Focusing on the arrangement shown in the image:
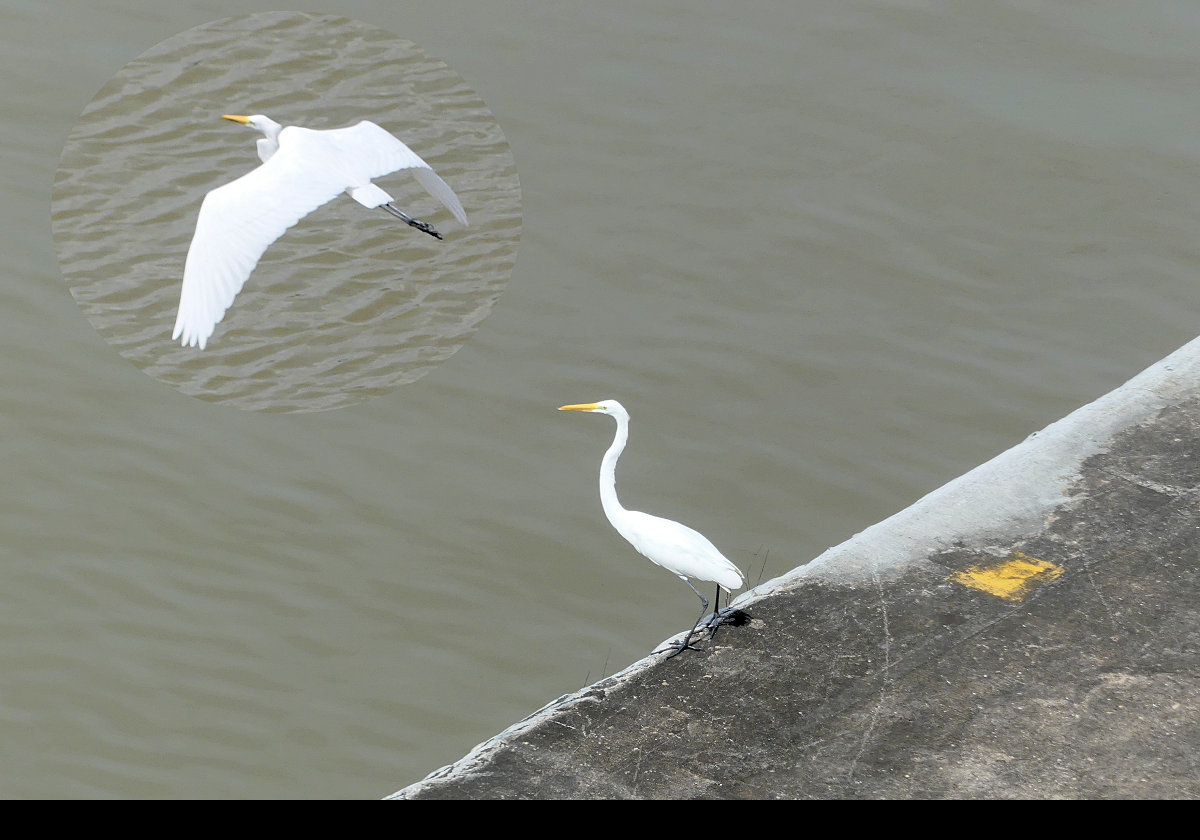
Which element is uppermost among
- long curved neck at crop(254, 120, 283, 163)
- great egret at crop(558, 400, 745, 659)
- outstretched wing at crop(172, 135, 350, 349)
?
long curved neck at crop(254, 120, 283, 163)

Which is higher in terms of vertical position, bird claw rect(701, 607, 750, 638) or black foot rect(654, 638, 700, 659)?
bird claw rect(701, 607, 750, 638)

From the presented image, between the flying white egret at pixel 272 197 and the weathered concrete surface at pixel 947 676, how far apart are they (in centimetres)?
125

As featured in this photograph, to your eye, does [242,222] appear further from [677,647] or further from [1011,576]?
[1011,576]

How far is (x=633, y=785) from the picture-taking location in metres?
2.86

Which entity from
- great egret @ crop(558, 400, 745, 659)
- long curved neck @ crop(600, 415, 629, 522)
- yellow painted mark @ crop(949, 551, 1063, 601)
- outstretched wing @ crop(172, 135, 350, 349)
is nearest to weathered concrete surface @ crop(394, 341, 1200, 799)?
yellow painted mark @ crop(949, 551, 1063, 601)

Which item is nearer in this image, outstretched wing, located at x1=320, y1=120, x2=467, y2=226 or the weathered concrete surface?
the weathered concrete surface

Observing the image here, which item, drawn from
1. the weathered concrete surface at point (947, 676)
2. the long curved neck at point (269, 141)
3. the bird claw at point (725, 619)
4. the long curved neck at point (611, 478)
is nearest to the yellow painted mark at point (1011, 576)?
the weathered concrete surface at point (947, 676)

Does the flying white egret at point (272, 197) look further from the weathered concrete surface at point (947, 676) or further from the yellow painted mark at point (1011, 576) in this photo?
the yellow painted mark at point (1011, 576)

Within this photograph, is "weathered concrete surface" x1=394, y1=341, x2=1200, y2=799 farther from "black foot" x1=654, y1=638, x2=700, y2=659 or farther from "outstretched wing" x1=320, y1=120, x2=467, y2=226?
"outstretched wing" x1=320, y1=120, x2=467, y2=226

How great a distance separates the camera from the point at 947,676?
10.3 feet

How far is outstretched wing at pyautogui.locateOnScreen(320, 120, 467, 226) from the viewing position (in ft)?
12.4

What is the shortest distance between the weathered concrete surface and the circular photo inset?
155cm
